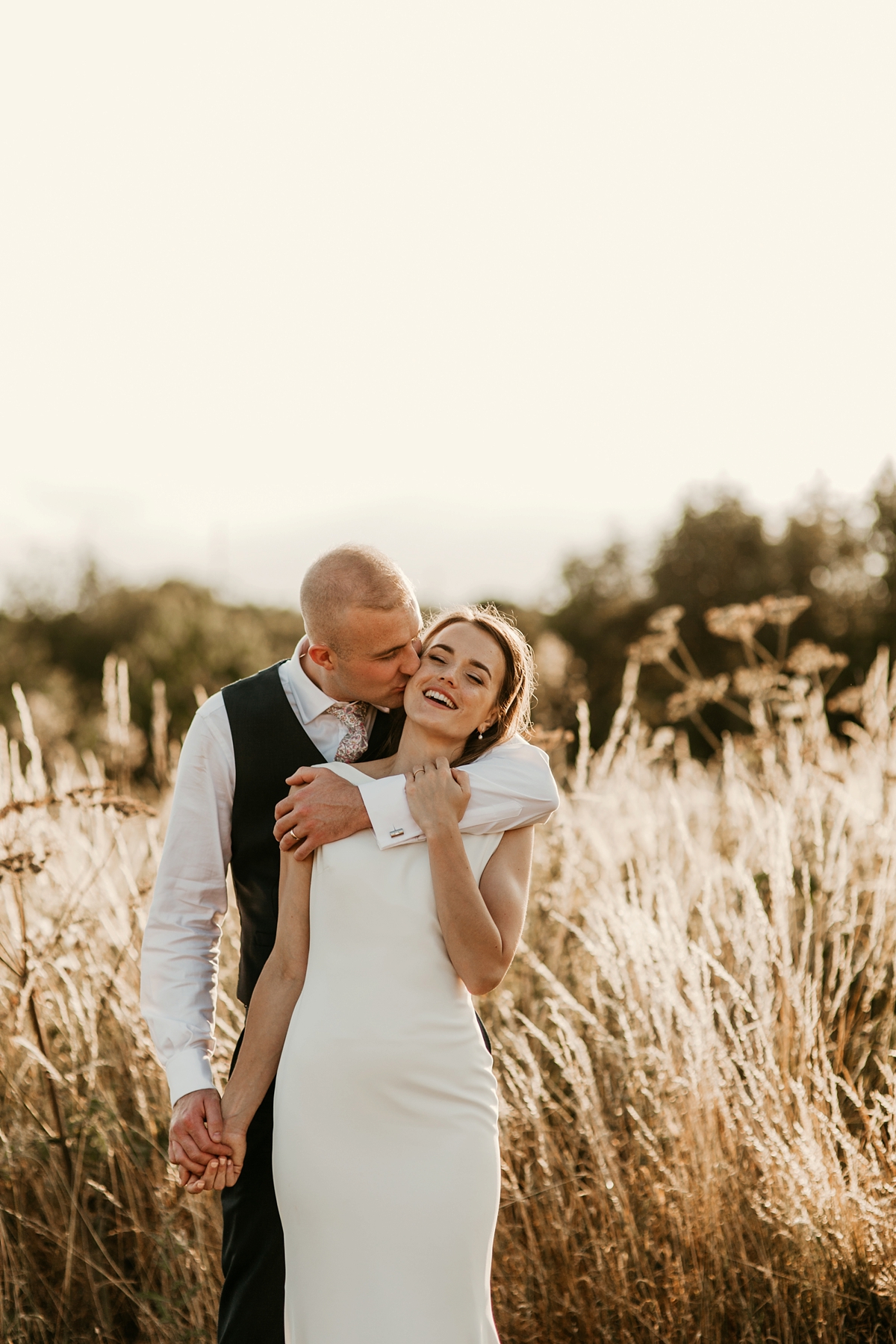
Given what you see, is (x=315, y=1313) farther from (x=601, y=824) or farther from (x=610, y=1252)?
(x=601, y=824)

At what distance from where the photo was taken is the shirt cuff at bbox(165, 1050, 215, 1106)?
86.8 inches

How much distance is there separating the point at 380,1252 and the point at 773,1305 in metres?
1.22

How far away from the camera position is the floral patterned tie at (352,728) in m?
2.41

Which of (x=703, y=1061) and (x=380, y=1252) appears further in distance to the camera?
(x=703, y=1061)

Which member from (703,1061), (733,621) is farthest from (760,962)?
(733,621)

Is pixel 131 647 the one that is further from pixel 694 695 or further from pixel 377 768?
pixel 377 768

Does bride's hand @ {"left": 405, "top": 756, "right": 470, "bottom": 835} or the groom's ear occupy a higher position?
A: the groom's ear

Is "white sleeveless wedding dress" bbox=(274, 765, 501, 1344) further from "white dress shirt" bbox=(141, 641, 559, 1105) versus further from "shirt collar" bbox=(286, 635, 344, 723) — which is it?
"shirt collar" bbox=(286, 635, 344, 723)

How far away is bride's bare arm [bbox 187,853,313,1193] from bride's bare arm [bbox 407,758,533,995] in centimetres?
30

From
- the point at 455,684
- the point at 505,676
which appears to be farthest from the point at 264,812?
the point at 505,676

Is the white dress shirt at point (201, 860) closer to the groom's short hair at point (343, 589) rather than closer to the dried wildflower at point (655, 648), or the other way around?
the groom's short hair at point (343, 589)

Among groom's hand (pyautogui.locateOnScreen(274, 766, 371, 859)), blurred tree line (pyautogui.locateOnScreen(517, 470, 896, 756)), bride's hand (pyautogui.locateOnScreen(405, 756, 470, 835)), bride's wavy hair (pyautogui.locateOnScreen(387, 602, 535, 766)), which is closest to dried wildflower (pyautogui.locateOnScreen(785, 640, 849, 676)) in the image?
bride's wavy hair (pyautogui.locateOnScreen(387, 602, 535, 766))

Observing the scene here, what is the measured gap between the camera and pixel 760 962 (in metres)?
2.81

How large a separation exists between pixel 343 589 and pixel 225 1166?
3.93ft
